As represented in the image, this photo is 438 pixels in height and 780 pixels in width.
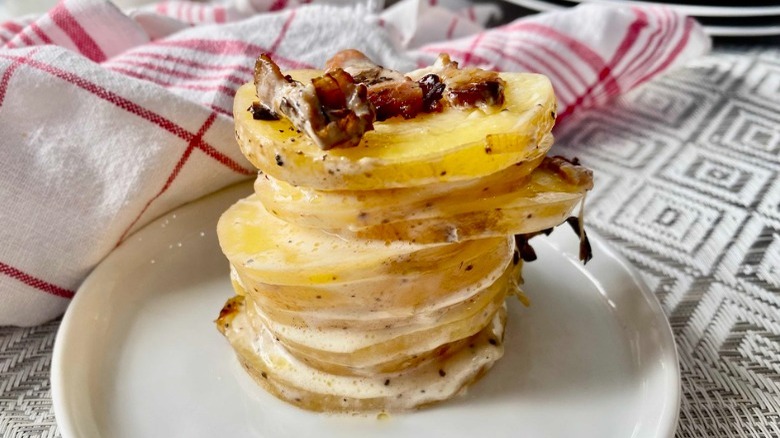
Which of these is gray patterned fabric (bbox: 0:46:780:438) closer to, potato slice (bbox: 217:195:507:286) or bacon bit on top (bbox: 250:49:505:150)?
potato slice (bbox: 217:195:507:286)

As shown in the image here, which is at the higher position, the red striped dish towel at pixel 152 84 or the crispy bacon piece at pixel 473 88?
the crispy bacon piece at pixel 473 88

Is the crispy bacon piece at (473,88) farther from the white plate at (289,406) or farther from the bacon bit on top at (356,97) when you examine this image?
the white plate at (289,406)

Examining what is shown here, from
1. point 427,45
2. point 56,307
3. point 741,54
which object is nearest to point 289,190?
point 56,307

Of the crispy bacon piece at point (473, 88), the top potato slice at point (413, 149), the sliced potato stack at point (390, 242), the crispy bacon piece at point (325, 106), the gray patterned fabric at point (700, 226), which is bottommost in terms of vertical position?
the gray patterned fabric at point (700, 226)

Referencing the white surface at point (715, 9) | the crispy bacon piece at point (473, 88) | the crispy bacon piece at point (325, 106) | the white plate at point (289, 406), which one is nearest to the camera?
the crispy bacon piece at point (325, 106)

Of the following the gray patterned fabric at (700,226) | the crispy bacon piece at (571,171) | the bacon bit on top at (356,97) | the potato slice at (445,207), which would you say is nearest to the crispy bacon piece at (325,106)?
the bacon bit on top at (356,97)

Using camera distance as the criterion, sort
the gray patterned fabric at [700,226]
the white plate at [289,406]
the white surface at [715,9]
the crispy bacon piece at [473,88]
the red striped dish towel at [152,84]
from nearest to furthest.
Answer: the crispy bacon piece at [473,88] → the white plate at [289,406] → the gray patterned fabric at [700,226] → the red striped dish towel at [152,84] → the white surface at [715,9]

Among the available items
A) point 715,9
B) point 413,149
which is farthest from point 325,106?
point 715,9

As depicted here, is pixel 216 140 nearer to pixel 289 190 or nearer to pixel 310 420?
pixel 289 190
